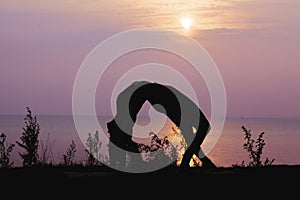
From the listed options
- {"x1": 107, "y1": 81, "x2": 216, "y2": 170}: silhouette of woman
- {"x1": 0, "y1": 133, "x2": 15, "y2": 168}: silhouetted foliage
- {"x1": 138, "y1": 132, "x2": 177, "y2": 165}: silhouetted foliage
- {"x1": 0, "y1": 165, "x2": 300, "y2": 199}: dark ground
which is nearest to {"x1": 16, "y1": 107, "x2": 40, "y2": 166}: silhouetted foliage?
{"x1": 0, "y1": 133, "x2": 15, "y2": 168}: silhouetted foliage

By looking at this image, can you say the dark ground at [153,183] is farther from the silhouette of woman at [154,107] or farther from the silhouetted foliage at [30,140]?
the silhouetted foliage at [30,140]

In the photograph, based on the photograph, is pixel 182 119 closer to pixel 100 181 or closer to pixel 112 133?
pixel 112 133

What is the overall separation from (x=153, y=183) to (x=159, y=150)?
222 inches

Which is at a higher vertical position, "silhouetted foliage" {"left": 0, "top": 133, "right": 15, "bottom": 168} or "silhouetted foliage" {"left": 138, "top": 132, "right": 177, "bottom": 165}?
"silhouetted foliage" {"left": 0, "top": 133, "right": 15, "bottom": 168}

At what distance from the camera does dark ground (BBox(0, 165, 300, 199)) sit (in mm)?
7023

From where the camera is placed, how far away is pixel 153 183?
7.38 meters

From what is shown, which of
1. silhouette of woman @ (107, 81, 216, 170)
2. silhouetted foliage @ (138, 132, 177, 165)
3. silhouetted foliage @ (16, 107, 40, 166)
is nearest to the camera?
silhouette of woman @ (107, 81, 216, 170)

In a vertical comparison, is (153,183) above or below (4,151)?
below

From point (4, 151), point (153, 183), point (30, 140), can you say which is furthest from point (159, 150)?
point (153, 183)

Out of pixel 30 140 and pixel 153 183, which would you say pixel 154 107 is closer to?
pixel 153 183

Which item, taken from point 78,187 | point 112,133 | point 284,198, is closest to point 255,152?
point 112,133

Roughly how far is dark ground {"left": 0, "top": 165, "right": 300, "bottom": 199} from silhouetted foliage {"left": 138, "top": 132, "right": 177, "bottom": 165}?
3743 mm

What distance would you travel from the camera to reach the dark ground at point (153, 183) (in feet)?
23.0

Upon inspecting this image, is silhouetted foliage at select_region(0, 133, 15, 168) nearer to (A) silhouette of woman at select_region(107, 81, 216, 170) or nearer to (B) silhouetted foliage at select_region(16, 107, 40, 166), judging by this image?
(B) silhouetted foliage at select_region(16, 107, 40, 166)
